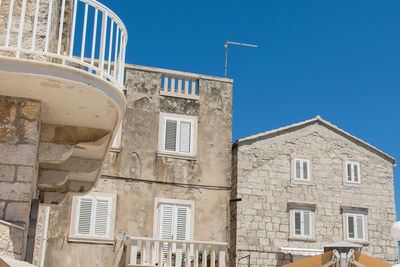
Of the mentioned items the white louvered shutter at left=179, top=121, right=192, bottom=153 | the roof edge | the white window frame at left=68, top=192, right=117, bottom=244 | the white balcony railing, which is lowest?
the white balcony railing

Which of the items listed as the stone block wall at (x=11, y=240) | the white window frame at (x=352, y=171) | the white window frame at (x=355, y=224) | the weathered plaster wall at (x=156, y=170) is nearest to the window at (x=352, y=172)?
the white window frame at (x=352, y=171)

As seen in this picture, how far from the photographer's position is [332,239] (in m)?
21.2

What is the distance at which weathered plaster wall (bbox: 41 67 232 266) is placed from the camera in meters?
19.5

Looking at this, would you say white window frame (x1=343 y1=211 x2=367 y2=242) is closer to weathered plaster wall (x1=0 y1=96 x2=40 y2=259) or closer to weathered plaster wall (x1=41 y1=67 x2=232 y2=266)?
weathered plaster wall (x1=41 y1=67 x2=232 y2=266)

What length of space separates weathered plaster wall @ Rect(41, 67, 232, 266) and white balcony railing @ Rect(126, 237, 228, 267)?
3.78ft

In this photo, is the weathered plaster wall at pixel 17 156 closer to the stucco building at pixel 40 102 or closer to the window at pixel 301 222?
the stucco building at pixel 40 102

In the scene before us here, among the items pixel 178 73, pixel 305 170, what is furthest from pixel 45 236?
pixel 305 170

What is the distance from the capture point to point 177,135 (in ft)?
68.3

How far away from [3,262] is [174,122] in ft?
52.0

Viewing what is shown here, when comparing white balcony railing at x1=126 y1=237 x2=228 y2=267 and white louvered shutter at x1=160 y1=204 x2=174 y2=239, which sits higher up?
white louvered shutter at x1=160 y1=204 x2=174 y2=239

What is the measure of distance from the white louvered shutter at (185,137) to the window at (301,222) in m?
4.39

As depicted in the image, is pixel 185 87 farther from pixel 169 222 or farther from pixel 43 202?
pixel 43 202

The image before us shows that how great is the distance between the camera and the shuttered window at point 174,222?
1973 cm

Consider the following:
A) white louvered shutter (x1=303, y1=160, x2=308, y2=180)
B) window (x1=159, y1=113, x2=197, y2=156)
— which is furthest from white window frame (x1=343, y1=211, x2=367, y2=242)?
window (x1=159, y1=113, x2=197, y2=156)
